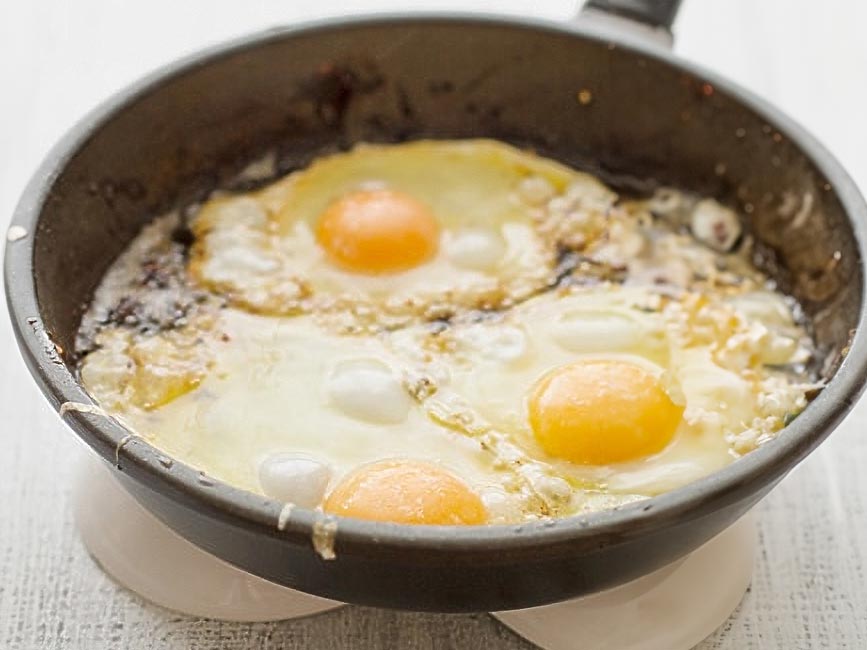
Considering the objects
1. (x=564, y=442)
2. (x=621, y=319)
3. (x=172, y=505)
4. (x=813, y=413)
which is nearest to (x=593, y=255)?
(x=621, y=319)

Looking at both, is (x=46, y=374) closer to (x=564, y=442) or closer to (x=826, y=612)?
(x=564, y=442)

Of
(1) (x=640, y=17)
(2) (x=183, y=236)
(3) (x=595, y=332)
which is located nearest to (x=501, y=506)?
(3) (x=595, y=332)

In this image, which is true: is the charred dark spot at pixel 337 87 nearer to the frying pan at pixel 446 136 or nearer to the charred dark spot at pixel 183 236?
the frying pan at pixel 446 136

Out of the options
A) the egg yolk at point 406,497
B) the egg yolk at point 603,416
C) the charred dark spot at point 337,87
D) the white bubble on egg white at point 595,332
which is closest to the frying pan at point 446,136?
the charred dark spot at point 337,87

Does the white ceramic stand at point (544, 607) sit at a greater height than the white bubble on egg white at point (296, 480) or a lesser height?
lesser

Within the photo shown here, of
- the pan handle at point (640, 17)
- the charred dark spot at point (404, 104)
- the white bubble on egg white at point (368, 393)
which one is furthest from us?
the charred dark spot at point (404, 104)
